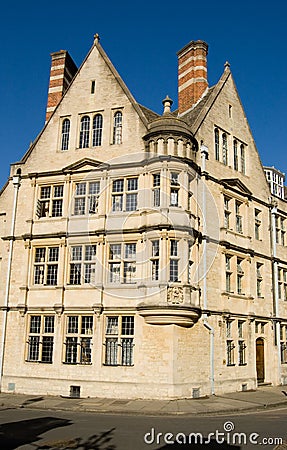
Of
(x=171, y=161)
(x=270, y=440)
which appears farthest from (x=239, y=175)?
(x=270, y=440)

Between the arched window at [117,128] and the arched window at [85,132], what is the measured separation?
1543mm

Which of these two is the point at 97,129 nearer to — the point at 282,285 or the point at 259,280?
the point at 259,280

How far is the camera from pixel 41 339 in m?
22.2

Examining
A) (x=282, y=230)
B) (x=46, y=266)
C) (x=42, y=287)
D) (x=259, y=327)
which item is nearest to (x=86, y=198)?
(x=46, y=266)

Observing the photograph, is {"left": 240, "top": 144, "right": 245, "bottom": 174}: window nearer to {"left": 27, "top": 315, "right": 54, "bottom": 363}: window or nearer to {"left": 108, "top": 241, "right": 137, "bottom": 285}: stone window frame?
{"left": 108, "top": 241, "right": 137, "bottom": 285}: stone window frame

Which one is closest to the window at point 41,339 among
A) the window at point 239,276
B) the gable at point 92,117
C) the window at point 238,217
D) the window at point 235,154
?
the gable at point 92,117

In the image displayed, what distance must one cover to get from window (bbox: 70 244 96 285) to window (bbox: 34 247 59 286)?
3.10ft

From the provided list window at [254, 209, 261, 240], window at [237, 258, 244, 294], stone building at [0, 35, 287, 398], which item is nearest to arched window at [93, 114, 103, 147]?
stone building at [0, 35, 287, 398]

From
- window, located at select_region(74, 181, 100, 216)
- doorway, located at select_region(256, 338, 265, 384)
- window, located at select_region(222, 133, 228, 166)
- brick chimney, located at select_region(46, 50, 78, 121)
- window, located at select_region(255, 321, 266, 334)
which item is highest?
brick chimney, located at select_region(46, 50, 78, 121)

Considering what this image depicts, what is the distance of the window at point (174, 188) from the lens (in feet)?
72.2

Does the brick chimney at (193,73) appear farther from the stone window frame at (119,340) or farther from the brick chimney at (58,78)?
the stone window frame at (119,340)

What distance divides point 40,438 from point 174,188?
13.2m

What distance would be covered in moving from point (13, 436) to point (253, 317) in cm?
1640

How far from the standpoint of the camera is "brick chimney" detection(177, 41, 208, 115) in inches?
1102
